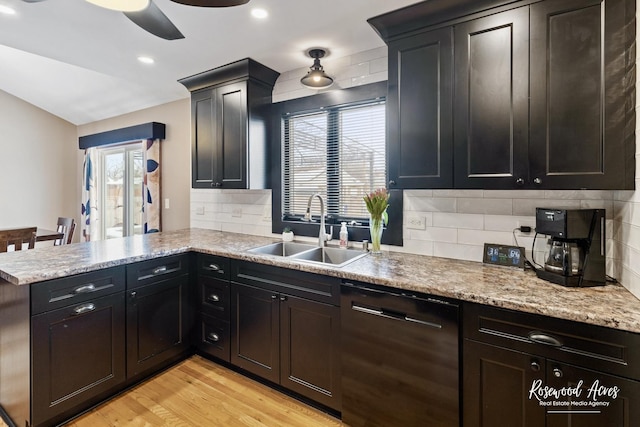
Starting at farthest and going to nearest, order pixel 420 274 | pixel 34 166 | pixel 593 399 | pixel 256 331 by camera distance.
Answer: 1. pixel 34 166
2. pixel 256 331
3. pixel 420 274
4. pixel 593 399

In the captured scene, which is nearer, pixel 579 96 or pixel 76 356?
pixel 579 96

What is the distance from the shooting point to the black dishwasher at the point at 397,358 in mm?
1507

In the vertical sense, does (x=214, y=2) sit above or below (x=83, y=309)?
above

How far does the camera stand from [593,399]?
47.8 inches

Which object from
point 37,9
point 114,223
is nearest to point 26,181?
point 114,223

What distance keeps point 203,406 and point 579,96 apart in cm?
272

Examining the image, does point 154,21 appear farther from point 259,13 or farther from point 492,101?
point 492,101

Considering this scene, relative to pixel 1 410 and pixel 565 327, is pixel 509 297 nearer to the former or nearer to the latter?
pixel 565 327

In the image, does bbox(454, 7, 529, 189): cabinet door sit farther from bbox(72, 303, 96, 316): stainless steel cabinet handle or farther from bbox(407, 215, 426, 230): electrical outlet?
bbox(72, 303, 96, 316): stainless steel cabinet handle

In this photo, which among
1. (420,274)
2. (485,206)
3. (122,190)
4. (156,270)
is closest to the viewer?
(420,274)

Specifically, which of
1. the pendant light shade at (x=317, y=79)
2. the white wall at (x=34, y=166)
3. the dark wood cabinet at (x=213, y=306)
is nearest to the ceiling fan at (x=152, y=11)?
the pendant light shade at (x=317, y=79)

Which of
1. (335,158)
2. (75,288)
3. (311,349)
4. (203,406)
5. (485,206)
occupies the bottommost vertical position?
(203,406)

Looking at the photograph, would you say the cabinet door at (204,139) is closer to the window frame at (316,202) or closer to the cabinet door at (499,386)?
the window frame at (316,202)

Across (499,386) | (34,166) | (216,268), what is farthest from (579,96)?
(34,166)
